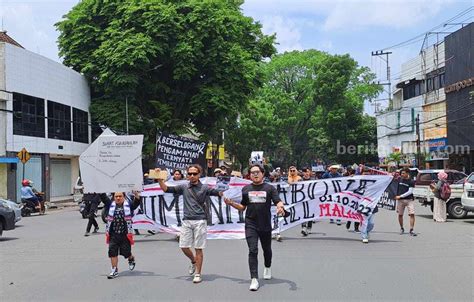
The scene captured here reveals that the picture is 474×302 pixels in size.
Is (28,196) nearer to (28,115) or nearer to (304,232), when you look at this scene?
(28,115)

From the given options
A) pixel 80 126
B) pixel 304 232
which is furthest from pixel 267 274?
pixel 80 126

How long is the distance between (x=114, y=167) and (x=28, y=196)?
16.2m

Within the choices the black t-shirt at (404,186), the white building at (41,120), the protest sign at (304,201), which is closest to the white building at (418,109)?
the white building at (41,120)

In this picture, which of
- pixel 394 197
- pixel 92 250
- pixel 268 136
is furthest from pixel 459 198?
pixel 268 136

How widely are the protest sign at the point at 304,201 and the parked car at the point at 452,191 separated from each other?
6699mm

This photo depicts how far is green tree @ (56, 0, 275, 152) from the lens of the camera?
32812 millimetres

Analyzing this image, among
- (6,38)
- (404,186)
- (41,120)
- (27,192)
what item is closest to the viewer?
(404,186)

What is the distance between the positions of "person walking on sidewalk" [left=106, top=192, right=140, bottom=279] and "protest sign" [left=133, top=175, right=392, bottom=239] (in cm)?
371

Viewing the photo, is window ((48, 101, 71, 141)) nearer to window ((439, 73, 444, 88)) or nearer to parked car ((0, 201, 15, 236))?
parked car ((0, 201, 15, 236))

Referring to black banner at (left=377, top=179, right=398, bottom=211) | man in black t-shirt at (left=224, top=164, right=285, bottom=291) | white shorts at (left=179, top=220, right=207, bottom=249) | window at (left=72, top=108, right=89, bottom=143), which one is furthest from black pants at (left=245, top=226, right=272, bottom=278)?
window at (left=72, top=108, right=89, bottom=143)

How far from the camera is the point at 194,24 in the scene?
33312 mm

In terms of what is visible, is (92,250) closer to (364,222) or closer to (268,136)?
(364,222)

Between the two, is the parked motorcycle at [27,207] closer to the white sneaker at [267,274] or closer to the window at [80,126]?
the window at [80,126]

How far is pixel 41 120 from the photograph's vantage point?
3294 cm
